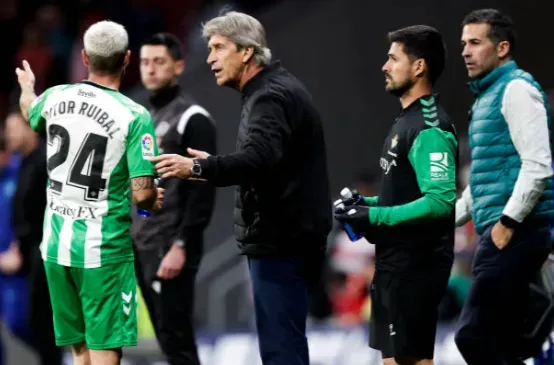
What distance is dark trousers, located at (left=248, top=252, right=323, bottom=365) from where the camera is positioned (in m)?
5.64

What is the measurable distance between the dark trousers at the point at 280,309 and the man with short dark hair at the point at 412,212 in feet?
1.16

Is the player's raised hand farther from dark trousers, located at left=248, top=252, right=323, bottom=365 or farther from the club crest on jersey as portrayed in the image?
the club crest on jersey

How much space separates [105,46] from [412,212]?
1.67 meters

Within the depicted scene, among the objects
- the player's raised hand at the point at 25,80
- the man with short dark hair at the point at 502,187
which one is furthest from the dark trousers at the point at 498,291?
the player's raised hand at the point at 25,80

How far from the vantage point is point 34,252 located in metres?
8.59

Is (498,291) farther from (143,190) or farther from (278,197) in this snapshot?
(143,190)

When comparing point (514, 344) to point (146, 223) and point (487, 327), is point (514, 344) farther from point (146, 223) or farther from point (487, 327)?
point (146, 223)

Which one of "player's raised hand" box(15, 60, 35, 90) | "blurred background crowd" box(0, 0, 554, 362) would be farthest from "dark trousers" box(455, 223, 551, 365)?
"blurred background crowd" box(0, 0, 554, 362)

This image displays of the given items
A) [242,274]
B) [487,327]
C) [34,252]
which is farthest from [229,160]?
[242,274]

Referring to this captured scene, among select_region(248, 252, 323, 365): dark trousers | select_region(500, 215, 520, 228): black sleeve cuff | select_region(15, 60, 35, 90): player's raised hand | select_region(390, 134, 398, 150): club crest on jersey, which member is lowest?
select_region(248, 252, 323, 365): dark trousers

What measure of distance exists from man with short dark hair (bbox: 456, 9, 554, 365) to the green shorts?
1.65 m

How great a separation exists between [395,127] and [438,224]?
1.61 ft

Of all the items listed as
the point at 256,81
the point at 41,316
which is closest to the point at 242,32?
the point at 256,81

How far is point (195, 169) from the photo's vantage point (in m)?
5.32
